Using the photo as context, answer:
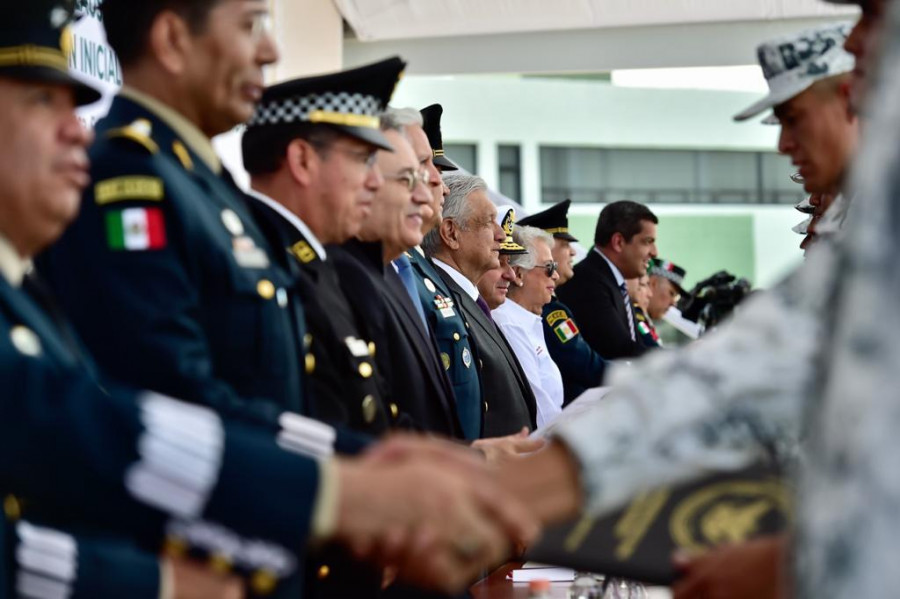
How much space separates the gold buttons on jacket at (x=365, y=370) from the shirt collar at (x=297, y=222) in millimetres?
257

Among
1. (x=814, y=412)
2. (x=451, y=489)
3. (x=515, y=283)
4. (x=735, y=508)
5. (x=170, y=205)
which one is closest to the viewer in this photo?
(x=814, y=412)

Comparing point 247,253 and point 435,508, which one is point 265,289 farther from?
point 435,508

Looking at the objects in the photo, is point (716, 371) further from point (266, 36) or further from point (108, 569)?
point (266, 36)

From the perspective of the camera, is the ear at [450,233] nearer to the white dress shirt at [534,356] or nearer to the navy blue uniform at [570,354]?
the white dress shirt at [534,356]

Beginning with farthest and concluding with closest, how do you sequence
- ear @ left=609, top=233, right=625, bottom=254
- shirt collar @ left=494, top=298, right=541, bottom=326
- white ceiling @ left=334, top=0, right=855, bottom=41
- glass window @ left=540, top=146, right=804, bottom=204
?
1. glass window @ left=540, top=146, right=804, bottom=204
2. white ceiling @ left=334, top=0, right=855, bottom=41
3. ear @ left=609, top=233, right=625, bottom=254
4. shirt collar @ left=494, top=298, right=541, bottom=326

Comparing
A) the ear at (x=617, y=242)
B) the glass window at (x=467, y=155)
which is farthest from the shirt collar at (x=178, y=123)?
the glass window at (x=467, y=155)

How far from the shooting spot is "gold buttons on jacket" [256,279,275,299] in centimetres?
233

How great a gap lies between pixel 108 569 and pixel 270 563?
0.20 m

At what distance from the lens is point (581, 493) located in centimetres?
174

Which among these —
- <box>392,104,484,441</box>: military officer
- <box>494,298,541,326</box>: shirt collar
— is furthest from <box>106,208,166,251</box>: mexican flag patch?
<box>494,298,541,326</box>: shirt collar

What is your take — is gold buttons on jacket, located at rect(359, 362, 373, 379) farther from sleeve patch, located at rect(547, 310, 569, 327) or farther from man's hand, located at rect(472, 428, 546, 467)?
sleeve patch, located at rect(547, 310, 569, 327)

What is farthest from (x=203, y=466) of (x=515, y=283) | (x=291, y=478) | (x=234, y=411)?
(x=515, y=283)

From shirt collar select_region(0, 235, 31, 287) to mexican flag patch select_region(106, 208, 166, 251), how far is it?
0.75 feet

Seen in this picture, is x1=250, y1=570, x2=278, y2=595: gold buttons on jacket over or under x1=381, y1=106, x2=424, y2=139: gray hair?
under
